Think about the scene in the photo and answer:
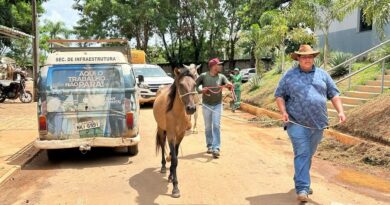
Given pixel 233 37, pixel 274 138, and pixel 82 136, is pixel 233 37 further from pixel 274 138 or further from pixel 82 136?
pixel 82 136

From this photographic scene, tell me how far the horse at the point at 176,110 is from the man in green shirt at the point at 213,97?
55.1 inches

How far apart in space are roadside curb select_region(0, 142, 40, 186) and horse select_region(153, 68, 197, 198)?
8.69 ft

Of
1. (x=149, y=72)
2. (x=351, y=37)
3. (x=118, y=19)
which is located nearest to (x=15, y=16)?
(x=118, y=19)

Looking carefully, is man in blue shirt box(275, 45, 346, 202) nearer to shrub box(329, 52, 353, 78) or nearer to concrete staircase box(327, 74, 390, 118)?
concrete staircase box(327, 74, 390, 118)

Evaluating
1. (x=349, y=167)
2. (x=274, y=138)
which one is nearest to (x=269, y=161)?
(x=349, y=167)

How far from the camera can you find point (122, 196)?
639cm

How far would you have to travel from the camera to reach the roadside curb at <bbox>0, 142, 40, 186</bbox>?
7.66 meters

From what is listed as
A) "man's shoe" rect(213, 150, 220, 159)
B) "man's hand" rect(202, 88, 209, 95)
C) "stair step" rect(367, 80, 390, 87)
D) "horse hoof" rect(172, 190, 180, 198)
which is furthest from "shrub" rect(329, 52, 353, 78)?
"horse hoof" rect(172, 190, 180, 198)

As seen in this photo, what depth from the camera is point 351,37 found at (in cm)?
2197

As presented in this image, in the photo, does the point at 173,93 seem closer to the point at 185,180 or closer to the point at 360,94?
the point at 185,180

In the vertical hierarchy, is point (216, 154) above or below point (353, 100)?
below

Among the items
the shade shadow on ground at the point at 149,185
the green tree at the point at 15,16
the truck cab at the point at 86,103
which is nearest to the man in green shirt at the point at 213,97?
the truck cab at the point at 86,103

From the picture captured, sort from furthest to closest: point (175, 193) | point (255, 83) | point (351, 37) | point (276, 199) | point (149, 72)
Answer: point (255, 83)
point (351, 37)
point (149, 72)
point (175, 193)
point (276, 199)

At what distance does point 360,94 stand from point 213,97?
596cm
